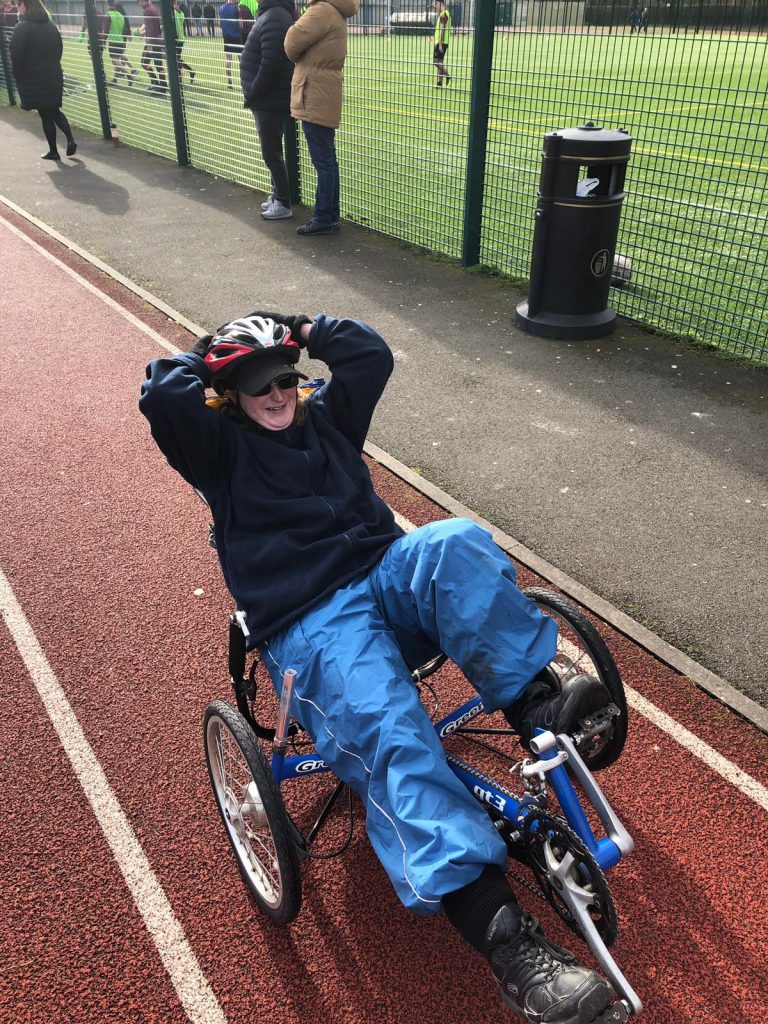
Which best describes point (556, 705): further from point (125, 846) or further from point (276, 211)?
point (276, 211)

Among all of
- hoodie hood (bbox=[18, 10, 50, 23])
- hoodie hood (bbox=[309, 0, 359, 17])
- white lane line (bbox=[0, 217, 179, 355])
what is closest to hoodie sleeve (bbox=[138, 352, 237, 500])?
white lane line (bbox=[0, 217, 179, 355])

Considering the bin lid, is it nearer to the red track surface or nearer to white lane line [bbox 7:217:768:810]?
the red track surface

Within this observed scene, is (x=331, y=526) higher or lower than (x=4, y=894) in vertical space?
higher

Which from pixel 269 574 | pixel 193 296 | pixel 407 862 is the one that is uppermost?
pixel 269 574

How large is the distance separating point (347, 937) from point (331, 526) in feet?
4.18

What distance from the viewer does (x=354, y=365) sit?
3.09 meters

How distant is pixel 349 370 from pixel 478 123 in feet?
17.2

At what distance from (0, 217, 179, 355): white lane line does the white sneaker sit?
242 cm

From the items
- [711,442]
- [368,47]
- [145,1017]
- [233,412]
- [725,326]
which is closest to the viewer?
[145,1017]

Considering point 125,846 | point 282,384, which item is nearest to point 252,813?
point 125,846

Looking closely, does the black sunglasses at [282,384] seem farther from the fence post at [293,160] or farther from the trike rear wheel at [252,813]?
the fence post at [293,160]

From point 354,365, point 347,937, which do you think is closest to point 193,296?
point 354,365

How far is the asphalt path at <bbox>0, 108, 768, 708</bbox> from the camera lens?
13.1 feet

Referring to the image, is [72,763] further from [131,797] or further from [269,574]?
[269,574]
